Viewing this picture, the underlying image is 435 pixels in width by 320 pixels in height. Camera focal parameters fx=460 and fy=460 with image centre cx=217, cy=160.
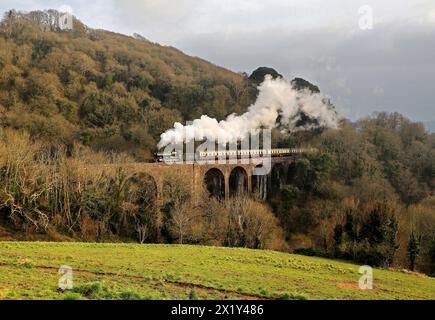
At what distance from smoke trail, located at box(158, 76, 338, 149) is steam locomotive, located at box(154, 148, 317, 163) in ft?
7.82

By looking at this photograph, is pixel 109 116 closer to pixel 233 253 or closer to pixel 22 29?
pixel 22 29

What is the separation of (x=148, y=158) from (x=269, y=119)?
15647 mm

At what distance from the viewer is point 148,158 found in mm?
54438

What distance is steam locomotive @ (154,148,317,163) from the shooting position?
149 ft

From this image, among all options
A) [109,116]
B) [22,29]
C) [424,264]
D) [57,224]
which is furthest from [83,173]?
[22,29]

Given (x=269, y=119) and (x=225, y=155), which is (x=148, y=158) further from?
(x=269, y=119)

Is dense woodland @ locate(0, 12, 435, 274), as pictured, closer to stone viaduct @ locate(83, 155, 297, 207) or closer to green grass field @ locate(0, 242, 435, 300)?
stone viaduct @ locate(83, 155, 297, 207)

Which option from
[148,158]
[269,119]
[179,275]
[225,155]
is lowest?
[179,275]

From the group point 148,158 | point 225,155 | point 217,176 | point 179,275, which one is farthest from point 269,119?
point 179,275

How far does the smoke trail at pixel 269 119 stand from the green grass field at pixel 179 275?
2703 centimetres

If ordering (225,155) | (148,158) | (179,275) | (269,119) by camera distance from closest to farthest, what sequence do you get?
(179,275)
(225,155)
(148,158)
(269,119)

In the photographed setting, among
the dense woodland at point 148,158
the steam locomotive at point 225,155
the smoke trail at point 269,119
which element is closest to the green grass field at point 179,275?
the dense woodland at point 148,158

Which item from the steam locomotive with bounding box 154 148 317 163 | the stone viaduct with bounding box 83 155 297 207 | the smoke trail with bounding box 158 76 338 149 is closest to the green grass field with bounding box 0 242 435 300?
the stone viaduct with bounding box 83 155 297 207

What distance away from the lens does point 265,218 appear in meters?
34.5
